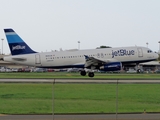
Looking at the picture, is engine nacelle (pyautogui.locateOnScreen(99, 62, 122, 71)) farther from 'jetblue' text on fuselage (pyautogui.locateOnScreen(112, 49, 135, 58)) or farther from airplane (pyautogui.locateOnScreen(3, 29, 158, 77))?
'jetblue' text on fuselage (pyautogui.locateOnScreen(112, 49, 135, 58))

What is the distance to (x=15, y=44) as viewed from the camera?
5194cm

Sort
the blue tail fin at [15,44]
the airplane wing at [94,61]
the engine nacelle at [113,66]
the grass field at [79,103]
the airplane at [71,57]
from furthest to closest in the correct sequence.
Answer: the blue tail fin at [15,44]
the airplane at [71,57]
the airplane wing at [94,61]
the engine nacelle at [113,66]
the grass field at [79,103]

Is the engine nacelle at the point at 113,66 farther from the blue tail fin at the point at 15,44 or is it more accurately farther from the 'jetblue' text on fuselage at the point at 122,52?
the blue tail fin at the point at 15,44

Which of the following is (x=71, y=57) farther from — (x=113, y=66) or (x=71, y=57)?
(x=113, y=66)

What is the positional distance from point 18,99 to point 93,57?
92.7 ft

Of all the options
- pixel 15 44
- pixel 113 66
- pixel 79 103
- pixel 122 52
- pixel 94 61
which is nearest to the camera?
pixel 79 103

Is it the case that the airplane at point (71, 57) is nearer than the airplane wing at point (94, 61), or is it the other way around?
the airplane wing at point (94, 61)

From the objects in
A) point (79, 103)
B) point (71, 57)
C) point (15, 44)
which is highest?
point (15, 44)

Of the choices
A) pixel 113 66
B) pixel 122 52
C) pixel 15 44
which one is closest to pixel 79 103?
pixel 113 66

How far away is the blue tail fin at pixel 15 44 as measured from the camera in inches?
2039

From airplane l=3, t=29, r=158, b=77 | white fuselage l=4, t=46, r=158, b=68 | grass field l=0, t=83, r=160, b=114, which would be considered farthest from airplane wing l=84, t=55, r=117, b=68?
grass field l=0, t=83, r=160, b=114

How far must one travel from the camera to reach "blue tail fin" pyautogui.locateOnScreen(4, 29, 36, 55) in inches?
2039

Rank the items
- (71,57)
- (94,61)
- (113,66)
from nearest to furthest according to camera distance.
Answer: (113,66)
(94,61)
(71,57)

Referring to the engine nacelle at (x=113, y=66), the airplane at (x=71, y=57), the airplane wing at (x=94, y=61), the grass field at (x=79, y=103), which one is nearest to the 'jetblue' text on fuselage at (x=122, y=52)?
the airplane at (x=71, y=57)
